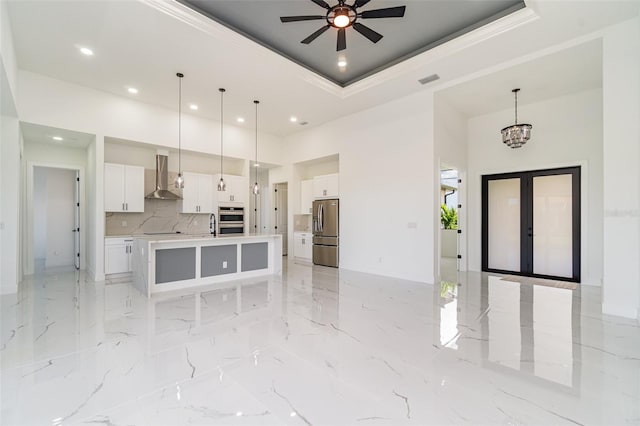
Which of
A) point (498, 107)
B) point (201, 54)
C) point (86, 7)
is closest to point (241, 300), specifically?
point (201, 54)

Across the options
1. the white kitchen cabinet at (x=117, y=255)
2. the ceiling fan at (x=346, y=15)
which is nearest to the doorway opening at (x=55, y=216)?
the white kitchen cabinet at (x=117, y=255)

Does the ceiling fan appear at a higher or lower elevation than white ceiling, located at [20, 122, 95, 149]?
higher

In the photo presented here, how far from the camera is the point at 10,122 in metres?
4.73

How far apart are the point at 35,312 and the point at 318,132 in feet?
20.8

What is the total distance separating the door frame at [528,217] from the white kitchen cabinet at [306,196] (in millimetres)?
4286

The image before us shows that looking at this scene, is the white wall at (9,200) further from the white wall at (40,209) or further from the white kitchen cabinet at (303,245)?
the white kitchen cabinet at (303,245)

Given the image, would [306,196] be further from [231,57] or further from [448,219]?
[448,219]

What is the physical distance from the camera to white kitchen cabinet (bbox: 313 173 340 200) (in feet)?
23.9

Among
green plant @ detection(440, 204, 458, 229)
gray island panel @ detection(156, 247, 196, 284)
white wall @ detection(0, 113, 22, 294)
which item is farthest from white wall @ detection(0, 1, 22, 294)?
green plant @ detection(440, 204, 458, 229)

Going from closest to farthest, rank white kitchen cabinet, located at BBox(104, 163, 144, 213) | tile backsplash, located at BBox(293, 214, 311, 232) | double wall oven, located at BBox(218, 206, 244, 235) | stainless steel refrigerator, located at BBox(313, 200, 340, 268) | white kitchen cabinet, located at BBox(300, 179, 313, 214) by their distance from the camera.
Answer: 1. white kitchen cabinet, located at BBox(104, 163, 144, 213)
2. stainless steel refrigerator, located at BBox(313, 200, 340, 268)
3. double wall oven, located at BBox(218, 206, 244, 235)
4. white kitchen cabinet, located at BBox(300, 179, 313, 214)
5. tile backsplash, located at BBox(293, 214, 311, 232)

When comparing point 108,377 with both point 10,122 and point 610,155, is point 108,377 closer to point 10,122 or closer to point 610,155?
point 10,122

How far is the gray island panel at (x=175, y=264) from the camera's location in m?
4.72

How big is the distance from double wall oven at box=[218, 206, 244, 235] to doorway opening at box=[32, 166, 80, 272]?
3616 mm

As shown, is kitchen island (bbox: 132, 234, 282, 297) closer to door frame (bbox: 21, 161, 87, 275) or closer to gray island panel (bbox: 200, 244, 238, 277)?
gray island panel (bbox: 200, 244, 238, 277)
